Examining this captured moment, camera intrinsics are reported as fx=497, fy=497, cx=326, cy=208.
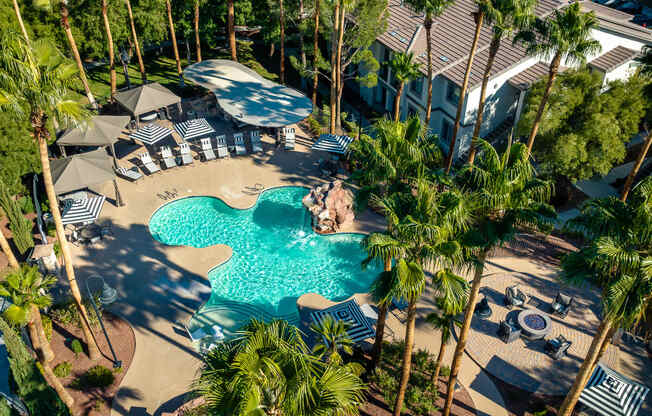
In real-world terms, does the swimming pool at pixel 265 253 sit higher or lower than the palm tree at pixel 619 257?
lower

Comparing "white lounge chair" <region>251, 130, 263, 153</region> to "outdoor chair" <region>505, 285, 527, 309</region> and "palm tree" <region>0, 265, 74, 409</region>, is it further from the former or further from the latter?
"outdoor chair" <region>505, 285, 527, 309</region>

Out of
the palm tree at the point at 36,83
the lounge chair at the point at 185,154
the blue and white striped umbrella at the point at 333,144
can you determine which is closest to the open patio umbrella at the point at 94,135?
the lounge chair at the point at 185,154

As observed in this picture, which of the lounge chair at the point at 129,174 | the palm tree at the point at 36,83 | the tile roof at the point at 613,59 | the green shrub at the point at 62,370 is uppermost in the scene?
the palm tree at the point at 36,83

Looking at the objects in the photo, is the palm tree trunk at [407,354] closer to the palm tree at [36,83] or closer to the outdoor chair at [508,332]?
the outdoor chair at [508,332]

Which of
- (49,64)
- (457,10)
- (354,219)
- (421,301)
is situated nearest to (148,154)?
(354,219)

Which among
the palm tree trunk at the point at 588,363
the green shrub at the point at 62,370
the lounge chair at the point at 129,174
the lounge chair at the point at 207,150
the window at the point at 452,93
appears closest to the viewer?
Answer: the palm tree trunk at the point at 588,363

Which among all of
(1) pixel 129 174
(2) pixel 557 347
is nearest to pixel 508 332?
(2) pixel 557 347
